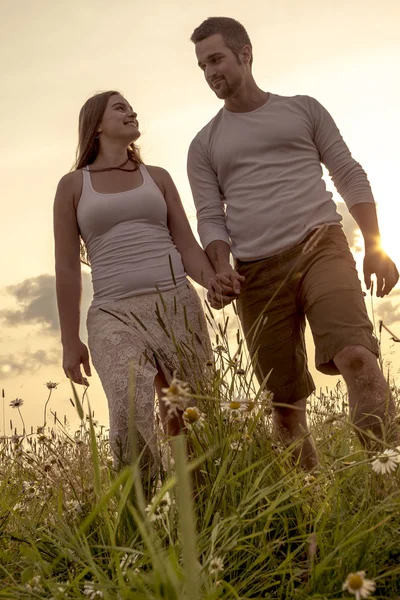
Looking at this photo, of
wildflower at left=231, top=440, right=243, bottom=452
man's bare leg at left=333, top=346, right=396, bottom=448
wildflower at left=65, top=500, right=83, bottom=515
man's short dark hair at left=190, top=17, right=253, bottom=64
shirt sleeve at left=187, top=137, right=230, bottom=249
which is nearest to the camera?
wildflower at left=231, top=440, right=243, bottom=452

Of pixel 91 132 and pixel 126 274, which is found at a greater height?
pixel 91 132

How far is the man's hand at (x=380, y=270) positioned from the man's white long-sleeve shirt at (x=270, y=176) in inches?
15.2

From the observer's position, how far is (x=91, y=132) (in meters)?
4.38

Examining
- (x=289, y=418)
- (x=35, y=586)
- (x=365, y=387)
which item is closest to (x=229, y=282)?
(x=365, y=387)

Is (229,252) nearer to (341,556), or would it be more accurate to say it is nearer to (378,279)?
(378,279)

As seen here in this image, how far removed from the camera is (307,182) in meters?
4.28

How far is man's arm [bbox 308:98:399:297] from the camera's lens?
12.9 ft

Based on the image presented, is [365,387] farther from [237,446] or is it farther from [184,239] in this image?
[184,239]

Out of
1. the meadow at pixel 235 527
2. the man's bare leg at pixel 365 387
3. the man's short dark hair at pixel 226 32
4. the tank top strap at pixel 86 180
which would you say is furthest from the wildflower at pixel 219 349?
the man's short dark hair at pixel 226 32

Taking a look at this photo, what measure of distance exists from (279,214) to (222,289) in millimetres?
723

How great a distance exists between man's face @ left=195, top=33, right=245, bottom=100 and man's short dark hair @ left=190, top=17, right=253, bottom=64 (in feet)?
0.14

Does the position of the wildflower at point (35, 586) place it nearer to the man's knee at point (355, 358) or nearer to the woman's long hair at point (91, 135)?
the man's knee at point (355, 358)

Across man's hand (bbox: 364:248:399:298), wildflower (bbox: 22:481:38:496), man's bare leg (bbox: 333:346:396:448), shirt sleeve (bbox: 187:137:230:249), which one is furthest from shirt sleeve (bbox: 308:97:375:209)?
wildflower (bbox: 22:481:38:496)

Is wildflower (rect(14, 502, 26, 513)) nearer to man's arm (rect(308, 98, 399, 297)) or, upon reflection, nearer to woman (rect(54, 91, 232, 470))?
woman (rect(54, 91, 232, 470))
